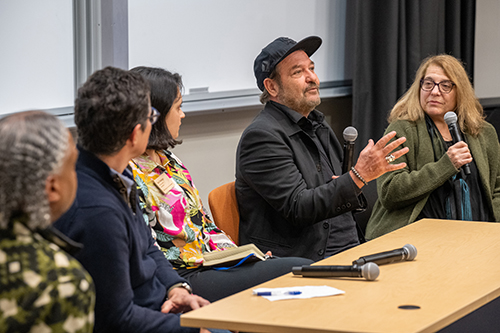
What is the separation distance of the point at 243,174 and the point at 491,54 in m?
3.06

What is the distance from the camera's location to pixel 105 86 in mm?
1558

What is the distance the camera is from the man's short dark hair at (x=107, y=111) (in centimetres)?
154

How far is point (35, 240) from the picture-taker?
1.13 meters

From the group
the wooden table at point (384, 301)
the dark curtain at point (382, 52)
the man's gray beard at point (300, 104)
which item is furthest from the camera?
the dark curtain at point (382, 52)

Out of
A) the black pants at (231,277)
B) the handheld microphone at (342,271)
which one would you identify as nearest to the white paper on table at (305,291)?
the handheld microphone at (342,271)

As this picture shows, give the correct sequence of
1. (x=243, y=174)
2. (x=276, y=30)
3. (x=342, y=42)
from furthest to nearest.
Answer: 1. (x=342, y=42)
2. (x=276, y=30)
3. (x=243, y=174)

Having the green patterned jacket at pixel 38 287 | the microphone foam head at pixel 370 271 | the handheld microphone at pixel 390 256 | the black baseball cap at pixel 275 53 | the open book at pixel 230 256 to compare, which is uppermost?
the black baseball cap at pixel 275 53

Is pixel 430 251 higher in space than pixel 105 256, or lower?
lower

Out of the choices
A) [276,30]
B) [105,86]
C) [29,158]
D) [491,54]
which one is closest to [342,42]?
[276,30]

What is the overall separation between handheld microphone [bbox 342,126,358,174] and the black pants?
64cm

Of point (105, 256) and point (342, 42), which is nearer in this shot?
point (105, 256)

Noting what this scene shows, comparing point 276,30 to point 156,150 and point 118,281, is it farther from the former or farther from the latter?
point 118,281

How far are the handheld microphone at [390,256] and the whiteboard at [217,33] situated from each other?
173 centimetres

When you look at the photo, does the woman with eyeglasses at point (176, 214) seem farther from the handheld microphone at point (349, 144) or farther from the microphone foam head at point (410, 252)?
the handheld microphone at point (349, 144)
